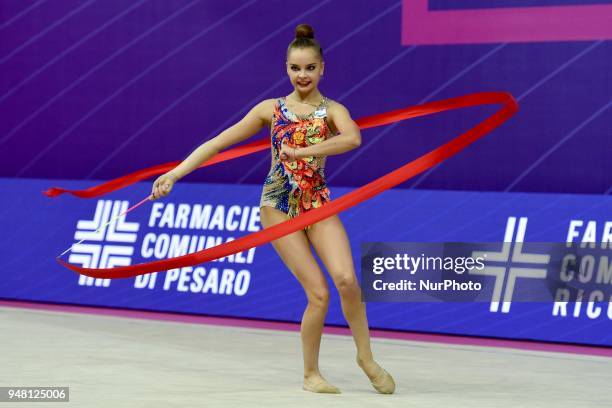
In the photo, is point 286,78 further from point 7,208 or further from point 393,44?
point 7,208

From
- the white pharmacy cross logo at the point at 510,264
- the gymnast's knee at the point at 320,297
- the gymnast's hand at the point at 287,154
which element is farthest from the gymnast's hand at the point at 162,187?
the white pharmacy cross logo at the point at 510,264

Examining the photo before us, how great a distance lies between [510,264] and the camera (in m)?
8.58

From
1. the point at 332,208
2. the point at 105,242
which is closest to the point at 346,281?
the point at 332,208

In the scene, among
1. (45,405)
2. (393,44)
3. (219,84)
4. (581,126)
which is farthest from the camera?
(219,84)

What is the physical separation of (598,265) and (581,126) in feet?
3.56

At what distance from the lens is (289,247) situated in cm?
643

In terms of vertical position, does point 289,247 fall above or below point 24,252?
below

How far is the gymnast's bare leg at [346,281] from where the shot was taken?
249 inches

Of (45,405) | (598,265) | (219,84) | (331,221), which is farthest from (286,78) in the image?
(45,405)

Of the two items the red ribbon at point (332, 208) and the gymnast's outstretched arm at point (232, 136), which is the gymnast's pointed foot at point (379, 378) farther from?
the gymnast's outstretched arm at point (232, 136)

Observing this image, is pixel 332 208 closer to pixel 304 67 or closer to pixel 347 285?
pixel 347 285

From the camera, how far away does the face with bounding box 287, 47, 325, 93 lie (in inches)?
252

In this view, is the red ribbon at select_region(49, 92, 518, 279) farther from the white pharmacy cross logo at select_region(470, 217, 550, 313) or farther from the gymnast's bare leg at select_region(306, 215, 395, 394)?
the white pharmacy cross logo at select_region(470, 217, 550, 313)

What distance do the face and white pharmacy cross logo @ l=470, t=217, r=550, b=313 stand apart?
262 cm
